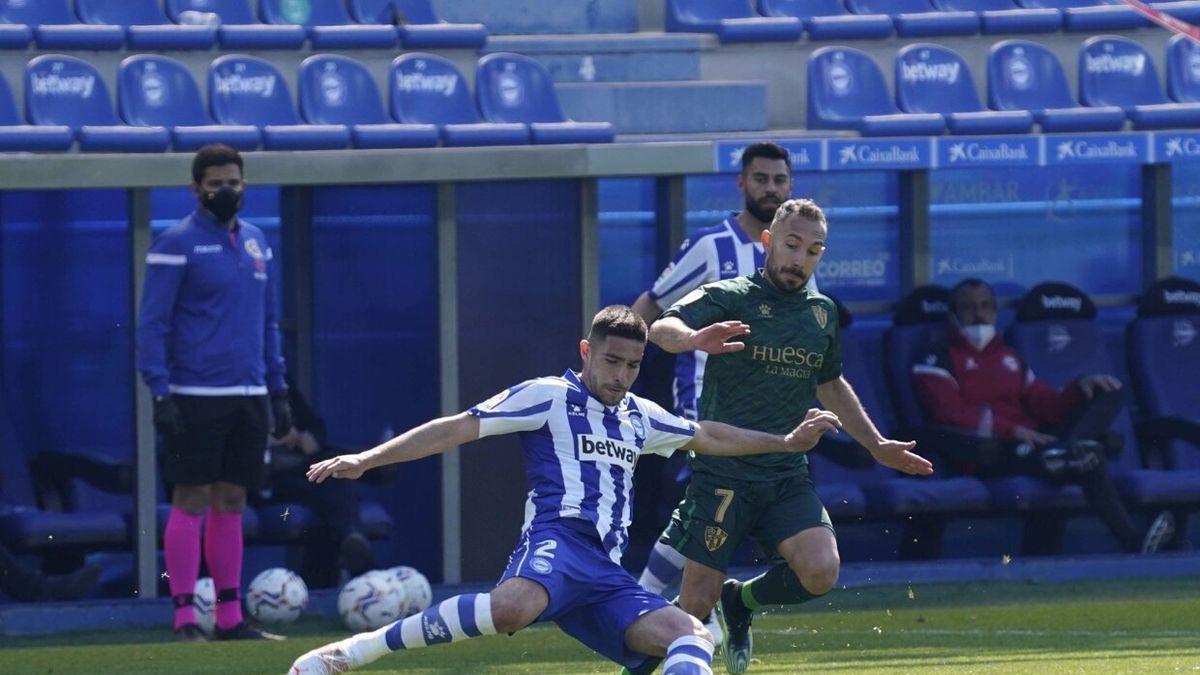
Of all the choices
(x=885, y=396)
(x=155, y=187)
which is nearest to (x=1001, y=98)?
(x=885, y=396)

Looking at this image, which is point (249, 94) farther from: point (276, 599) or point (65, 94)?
point (276, 599)

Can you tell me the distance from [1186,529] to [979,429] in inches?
52.8

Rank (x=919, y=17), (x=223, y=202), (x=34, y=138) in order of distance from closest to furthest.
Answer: (x=223, y=202)
(x=34, y=138)
(x=919, y=17)

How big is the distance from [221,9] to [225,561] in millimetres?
3788

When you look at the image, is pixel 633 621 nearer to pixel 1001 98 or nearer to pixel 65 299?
pixel 65 299

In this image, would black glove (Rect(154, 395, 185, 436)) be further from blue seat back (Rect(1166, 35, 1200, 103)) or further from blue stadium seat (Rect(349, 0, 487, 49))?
blue seat back (Rect(1166, 35, 1200, 103))

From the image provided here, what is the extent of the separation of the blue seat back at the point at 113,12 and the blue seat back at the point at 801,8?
12.0 ft

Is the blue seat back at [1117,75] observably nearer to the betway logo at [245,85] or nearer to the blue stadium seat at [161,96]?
the betway logo at [245,85]

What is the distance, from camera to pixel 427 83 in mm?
10594

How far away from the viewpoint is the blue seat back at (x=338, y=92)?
33.4ft

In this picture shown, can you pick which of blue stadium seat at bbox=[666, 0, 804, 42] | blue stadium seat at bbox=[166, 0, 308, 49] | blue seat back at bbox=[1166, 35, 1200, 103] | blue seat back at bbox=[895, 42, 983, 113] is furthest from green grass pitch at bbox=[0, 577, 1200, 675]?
blue stadium seat at bbox=[666, 0, 804, 42]

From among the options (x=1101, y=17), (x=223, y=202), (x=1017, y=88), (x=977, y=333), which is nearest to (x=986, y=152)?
(x=977, y=333)

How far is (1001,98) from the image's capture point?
11859 millimetres

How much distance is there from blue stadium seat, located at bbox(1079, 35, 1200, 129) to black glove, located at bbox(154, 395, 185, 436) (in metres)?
6.10
